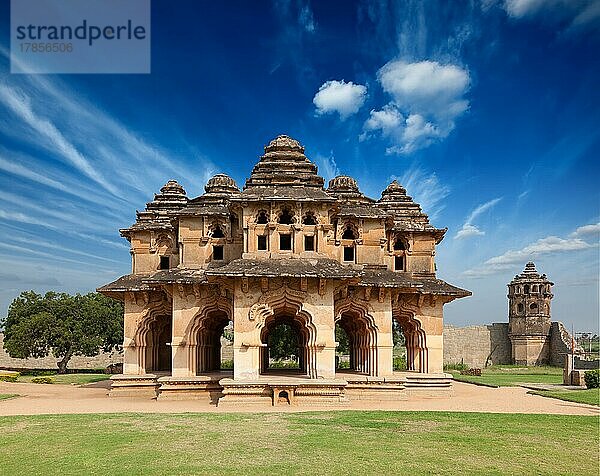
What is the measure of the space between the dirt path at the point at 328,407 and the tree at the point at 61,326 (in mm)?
13425

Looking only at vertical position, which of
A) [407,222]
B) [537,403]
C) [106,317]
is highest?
[407,222]

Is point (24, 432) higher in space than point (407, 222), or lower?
lower

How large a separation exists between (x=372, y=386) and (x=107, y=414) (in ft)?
30.7

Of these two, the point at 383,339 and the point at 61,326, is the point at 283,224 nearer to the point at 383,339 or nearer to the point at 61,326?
the point at 383,339

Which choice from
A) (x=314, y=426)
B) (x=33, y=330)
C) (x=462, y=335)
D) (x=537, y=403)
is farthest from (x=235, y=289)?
(x=462, y=335)

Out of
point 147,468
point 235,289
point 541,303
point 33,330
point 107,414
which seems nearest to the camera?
point 147,468

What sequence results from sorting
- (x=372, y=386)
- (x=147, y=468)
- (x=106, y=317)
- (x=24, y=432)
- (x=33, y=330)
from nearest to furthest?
(x=147, y=468)
(x=24, y=432)
(x=372, y=386)
(x=33, y=330)
(x=106, y=317)

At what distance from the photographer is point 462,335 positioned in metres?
49.0

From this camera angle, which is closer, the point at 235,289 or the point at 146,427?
the point at 146,427

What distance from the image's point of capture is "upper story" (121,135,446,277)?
1978cm

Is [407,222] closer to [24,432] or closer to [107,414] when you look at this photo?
[107,414]

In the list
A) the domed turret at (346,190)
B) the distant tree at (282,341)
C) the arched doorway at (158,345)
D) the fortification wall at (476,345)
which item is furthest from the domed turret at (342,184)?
the fortification wall at (476,345)

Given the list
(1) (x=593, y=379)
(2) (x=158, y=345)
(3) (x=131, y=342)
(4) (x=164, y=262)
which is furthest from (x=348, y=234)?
(1) (x=593, y=379)

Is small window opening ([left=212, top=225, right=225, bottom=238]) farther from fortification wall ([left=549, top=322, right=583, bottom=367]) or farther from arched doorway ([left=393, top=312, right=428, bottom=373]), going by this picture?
fortification wall ([left=549, top=322, right=583, bottom=367])
